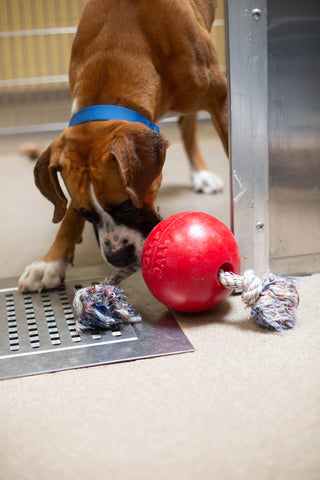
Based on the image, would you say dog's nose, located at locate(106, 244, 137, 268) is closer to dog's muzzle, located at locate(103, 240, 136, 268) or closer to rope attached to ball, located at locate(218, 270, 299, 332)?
dog's muzzle, located at locate(103, 240, 136, 268)

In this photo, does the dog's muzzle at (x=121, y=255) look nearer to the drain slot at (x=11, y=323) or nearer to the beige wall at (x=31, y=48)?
the drain slot at (x=11, y=323)

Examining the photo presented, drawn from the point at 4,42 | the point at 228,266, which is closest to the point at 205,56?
the point at 228,266

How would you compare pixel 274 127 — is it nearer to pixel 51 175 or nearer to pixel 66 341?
pixel 51 175

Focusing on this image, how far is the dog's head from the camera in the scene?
5.21ft

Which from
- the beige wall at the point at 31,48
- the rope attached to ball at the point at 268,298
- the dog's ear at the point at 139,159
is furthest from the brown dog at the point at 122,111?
the beige wall at the point at 31,48

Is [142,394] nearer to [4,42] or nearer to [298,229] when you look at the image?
[298,229]

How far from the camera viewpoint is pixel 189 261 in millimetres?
1447

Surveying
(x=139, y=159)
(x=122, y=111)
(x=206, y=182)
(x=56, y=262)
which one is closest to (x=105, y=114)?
(x=122, y=111)

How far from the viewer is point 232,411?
110 centimetres

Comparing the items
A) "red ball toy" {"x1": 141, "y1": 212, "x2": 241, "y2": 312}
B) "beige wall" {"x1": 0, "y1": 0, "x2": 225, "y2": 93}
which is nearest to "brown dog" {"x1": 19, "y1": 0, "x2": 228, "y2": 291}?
"red ball toy" {"x1": 141, "y1": 212, "x2": 241, "y2": 312}

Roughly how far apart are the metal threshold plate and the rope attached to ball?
20cm

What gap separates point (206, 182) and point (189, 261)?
1680 millimetres

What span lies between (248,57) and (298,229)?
0.57 meters

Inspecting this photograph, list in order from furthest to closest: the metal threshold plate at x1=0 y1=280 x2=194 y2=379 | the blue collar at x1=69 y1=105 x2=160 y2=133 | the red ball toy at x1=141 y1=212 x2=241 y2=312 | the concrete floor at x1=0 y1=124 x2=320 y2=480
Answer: the blue collar at x1=69 y1=105 x2=160 y2=133, the red ball toy at x1=141 y1=212 x2=241 y2=312, the metal threshold plate at x1=0 y1=280 x2=194 y2=379, the concrete floor at x1=0 y1=124 x2=320 y2=480
